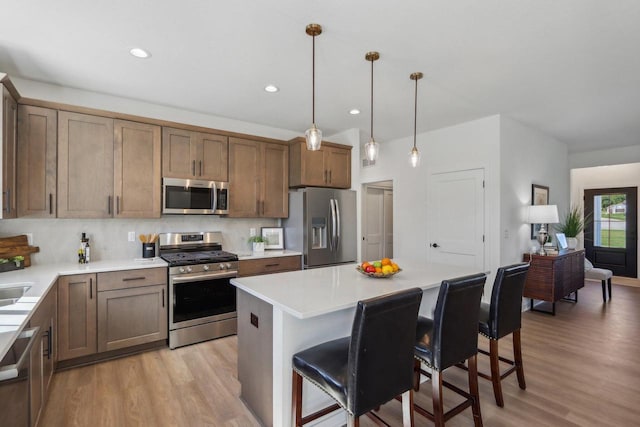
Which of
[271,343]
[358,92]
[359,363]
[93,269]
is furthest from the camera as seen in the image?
[358,92]

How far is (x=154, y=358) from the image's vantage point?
2986 millimetres

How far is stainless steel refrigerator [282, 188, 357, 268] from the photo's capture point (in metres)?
4.06

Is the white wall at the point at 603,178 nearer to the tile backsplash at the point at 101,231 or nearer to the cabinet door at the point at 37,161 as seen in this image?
the tile backsplash at the point at 101,231

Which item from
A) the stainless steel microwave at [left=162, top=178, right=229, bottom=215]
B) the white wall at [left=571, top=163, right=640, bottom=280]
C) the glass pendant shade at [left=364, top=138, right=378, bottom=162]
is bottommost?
the stainless steel microwave at [left=162, top=178, right=229, bottom=215]

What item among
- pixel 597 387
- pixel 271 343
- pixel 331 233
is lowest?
pixel 597 387

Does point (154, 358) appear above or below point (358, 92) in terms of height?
below

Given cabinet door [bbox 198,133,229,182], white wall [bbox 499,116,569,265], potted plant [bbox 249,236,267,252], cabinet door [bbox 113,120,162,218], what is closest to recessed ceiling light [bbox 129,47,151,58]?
cabinet door [bbox 113,120,162,218]

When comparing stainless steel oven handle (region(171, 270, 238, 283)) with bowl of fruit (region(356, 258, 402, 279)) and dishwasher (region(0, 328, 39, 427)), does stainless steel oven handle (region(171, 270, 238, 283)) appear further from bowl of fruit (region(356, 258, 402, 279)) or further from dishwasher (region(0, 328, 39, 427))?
bowl of fruit (region(356, 258, 402, 279))

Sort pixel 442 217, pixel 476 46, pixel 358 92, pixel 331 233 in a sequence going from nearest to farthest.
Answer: pixel 476 46 < pixel 358 92 < pixel 331 233 < pixel 442 217

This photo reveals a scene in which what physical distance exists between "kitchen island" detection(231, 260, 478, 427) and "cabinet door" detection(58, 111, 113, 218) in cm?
189

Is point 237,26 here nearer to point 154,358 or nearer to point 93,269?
point 93,269

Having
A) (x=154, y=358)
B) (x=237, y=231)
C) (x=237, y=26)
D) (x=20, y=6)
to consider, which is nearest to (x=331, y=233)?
(x=237, y=231)

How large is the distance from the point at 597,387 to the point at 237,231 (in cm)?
385

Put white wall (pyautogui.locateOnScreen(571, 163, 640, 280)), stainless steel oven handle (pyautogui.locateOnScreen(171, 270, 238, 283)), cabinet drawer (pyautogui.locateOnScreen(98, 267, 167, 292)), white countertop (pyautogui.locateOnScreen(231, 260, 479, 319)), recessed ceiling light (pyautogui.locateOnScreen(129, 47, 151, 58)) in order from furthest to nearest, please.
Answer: white wall (pyautogui.locateOnScreen(571, 163, 640, 280))
stainless steel oven handle (pyautogui.locateOnScreen(171, 270, 238, 283))
cabinet drawer (pyautogui.locateOnScreen(98, 267, 167, 292))
recessed ceiling light (pyautogui.locateOnScreen(129, 47, 151, 58))
white countertop (pyautogui.locateOnScreen(231, 260, 479, 319))
